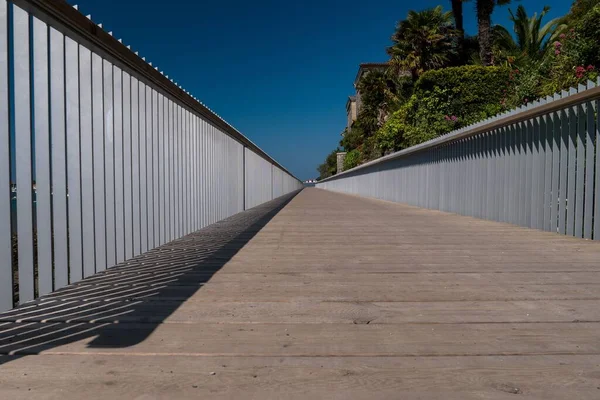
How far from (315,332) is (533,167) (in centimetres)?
548

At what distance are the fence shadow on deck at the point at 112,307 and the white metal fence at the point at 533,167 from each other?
434cm

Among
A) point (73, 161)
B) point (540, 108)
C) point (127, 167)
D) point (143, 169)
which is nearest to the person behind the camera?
point (73, 161)

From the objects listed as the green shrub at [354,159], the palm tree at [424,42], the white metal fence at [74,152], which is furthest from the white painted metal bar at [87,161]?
the green shrub at [354,159]

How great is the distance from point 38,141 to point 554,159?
5.93 meters

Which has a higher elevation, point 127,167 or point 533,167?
point 533,167

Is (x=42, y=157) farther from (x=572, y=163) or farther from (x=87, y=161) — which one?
(x=572, y=163)

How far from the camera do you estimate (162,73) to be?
4.18 m

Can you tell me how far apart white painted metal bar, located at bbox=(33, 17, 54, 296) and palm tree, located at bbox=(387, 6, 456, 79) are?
933 inches

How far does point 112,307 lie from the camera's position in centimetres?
248

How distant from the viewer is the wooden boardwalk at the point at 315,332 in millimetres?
1570

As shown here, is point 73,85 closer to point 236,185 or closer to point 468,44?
point 236,185

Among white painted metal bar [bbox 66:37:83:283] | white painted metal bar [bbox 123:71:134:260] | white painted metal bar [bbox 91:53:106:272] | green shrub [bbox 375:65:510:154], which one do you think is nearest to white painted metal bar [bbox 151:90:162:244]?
white painted metal bar [bbox 123:71:134:260]

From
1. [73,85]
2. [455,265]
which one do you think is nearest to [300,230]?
[455,265]

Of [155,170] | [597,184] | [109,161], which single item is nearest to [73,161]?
[109,161]
